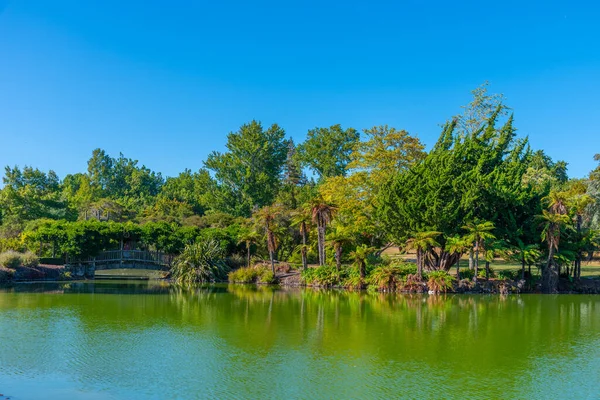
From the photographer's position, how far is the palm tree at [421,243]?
39062 millimetres

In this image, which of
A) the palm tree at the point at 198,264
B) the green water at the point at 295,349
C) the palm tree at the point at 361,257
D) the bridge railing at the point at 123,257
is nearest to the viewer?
the green water at the point at 295,349

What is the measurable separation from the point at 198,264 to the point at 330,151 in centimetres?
4374

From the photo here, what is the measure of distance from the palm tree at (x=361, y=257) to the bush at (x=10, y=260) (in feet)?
89.5

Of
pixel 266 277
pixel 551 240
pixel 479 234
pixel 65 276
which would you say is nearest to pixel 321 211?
pixel 266 277

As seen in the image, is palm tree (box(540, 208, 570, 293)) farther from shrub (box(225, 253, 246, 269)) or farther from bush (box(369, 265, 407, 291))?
shrub (box(225, 253, 246, 269))

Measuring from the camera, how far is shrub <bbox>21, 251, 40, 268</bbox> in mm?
43812

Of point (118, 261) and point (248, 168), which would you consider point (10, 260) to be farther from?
point (248, 168)

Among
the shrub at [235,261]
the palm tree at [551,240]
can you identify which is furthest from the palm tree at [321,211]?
the palm tree at [551,240]

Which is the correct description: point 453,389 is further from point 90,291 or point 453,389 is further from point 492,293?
point 90,291

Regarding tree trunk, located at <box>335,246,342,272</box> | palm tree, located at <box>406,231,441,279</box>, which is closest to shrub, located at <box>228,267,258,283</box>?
tree trunk, located at <box>335,246,342,272</box>

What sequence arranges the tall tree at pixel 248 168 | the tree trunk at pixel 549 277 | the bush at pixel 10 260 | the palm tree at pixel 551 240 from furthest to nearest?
1. the tall tree at pixel 248 168
2. the bush at pixel 10 260
3. the tree trunk at pixel 549 277
4. the palm tree at pixel 551 240

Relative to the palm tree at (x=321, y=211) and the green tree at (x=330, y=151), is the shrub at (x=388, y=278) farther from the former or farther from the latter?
the green tree at (x=330, y=151)

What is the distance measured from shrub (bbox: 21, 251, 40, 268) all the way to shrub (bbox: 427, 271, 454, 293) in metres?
32.8

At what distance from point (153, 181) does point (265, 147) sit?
55.4m
